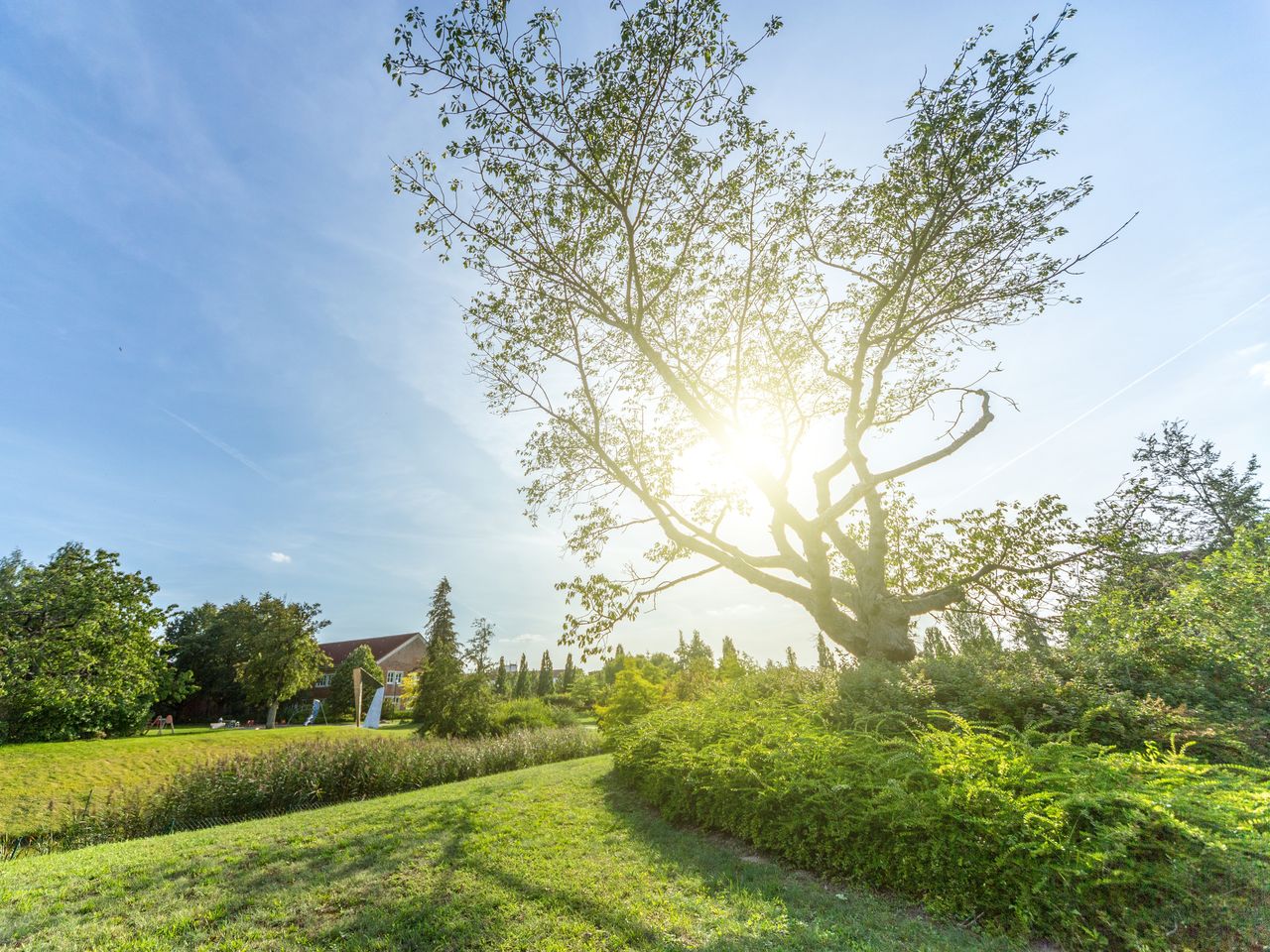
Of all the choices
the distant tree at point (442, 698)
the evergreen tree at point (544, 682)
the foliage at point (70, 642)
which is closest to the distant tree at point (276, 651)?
the foliage at point (70, 642)

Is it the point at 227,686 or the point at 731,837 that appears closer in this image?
the point at 731,837

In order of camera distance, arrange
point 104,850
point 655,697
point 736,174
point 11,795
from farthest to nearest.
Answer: point 655,697, point 11,795, point 736,174, point 104,850

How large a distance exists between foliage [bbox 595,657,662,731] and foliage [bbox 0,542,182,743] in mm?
17053

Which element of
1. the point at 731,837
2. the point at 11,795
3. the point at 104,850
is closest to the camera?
the point at 731,837

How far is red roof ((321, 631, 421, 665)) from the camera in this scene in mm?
45500

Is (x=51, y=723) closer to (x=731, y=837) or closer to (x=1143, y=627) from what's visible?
(x=731, y=837)

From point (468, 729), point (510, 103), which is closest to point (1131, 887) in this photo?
point (510, 103)

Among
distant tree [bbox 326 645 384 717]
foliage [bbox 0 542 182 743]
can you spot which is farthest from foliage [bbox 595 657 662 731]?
distant tree [bbox 326 645 384 717]

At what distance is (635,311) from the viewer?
1061cm

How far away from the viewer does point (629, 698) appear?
1627 centimetres

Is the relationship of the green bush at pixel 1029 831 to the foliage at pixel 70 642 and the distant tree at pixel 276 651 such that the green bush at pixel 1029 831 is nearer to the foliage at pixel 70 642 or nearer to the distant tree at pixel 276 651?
the foliage at pixel 70 642

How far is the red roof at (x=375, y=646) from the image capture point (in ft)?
149

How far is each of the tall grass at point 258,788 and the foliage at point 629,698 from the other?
484 cm

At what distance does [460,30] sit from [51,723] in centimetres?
3000
